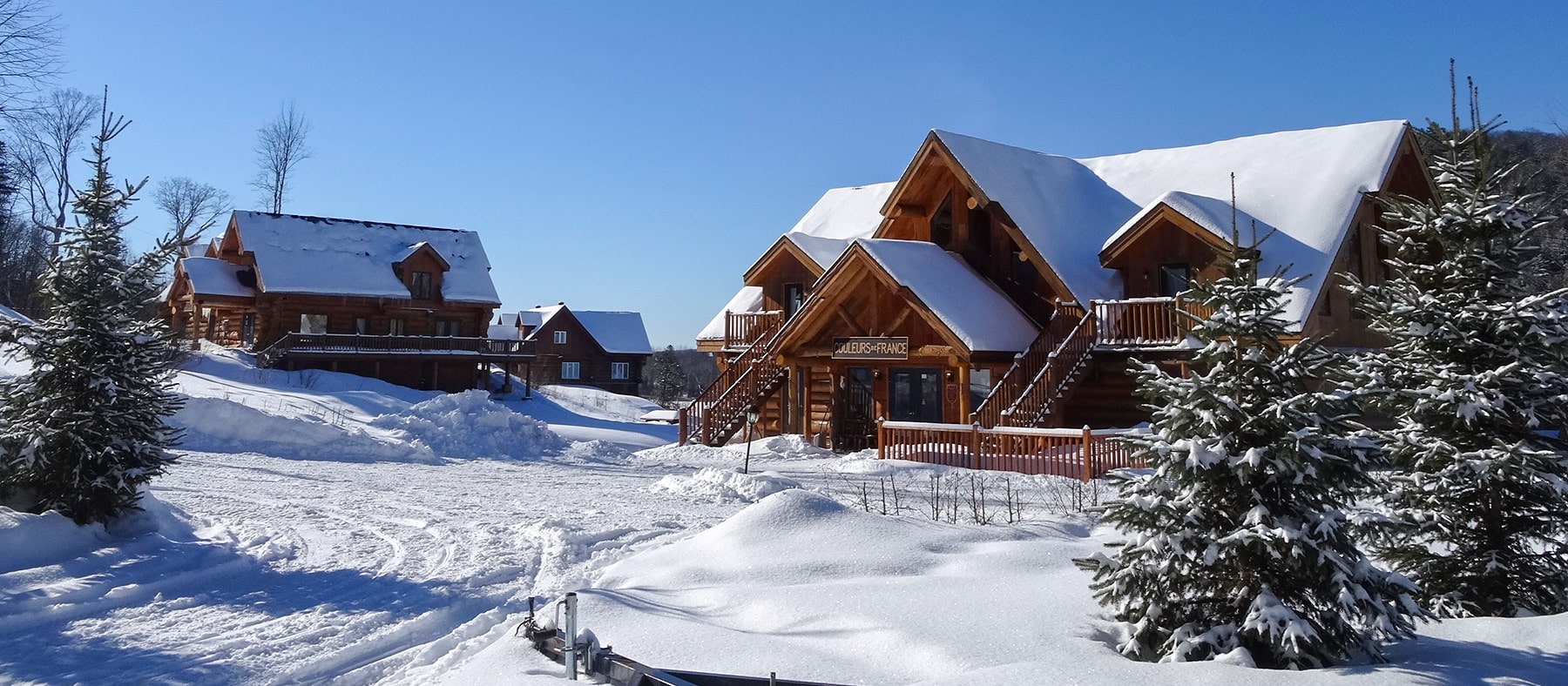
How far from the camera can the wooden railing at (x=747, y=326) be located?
28594mm

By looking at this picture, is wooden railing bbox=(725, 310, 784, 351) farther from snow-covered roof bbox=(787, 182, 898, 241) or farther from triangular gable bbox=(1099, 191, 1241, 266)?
triangular gable bbox=(1099, 191, 1241, 266)

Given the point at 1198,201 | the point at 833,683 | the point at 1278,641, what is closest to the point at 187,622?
the point at 833,683

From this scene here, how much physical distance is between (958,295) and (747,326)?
8.68 m

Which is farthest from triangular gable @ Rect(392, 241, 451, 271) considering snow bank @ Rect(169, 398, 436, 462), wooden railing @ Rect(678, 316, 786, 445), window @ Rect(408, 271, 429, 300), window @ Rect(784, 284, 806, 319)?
wooden railing @ Rect(678, 316, 786, 445)

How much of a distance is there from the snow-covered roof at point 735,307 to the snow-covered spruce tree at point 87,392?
19790mm

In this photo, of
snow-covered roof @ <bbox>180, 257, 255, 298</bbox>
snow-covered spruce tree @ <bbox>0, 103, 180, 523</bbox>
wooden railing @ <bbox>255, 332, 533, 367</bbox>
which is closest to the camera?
snow-covered spruce tree @ <bbox>0, 103, 180, 523</bbox>

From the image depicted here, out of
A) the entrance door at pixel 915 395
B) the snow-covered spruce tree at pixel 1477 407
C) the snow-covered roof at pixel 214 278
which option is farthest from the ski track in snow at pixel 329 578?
the snow-covered roof at pixel 214 278

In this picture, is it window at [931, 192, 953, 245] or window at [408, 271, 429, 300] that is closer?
window at [931, 192, 953, 245]

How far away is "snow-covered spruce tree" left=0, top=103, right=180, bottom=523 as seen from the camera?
34.5 feet

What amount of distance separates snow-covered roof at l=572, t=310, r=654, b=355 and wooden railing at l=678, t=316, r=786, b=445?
3998cm

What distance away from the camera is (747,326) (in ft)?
96.5

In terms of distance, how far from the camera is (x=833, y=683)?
19.0ft

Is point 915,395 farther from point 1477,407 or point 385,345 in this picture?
point 385,345

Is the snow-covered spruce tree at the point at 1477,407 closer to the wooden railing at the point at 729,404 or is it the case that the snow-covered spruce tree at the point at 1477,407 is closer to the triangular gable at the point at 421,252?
the wooden railing at the point at 729,404
